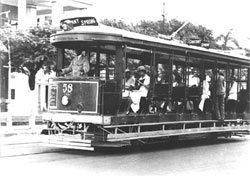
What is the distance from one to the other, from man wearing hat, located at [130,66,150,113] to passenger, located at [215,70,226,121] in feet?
11.4

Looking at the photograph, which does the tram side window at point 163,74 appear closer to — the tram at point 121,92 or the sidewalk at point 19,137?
the tram at point 121,92

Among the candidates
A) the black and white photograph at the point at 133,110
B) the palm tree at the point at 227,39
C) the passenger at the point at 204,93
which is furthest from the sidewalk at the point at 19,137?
the palm tree at the point at 227,39

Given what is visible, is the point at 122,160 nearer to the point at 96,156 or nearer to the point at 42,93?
the point at 96,156

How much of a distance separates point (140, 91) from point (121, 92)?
3.18 feet

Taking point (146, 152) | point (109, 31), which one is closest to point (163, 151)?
point (146, 152)

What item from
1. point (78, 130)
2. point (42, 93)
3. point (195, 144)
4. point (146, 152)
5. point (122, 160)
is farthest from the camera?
point (42, 93)

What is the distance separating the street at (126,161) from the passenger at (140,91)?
121cm

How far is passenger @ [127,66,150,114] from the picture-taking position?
38.6 ft

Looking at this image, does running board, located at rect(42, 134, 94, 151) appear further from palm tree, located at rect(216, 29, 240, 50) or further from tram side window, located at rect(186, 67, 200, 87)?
palm tree, located at rect(216, 29, 240, 50)

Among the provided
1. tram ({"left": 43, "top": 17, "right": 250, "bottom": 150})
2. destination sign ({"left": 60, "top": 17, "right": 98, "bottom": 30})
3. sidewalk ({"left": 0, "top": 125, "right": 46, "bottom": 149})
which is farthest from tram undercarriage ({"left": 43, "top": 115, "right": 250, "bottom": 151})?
destination sign ({"left": 60, "top": 17, "right": 98, "bottom": 30})

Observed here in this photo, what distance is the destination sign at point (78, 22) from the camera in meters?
11.6

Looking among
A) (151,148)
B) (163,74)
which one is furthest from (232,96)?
(151,148)

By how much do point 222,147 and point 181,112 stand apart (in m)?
1.78

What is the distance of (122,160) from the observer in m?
10.2
